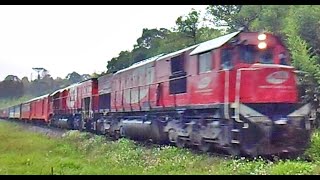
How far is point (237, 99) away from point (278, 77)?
1255 mm

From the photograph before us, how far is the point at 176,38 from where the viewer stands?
36438mm

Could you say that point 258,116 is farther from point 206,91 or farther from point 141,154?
point 141,154

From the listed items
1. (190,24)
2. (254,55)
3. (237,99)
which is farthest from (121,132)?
(190,24)

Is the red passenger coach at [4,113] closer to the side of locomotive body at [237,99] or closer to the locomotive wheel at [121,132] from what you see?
the locomotive wheel at [121,132]

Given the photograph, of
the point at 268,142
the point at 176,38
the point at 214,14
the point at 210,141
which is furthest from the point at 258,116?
the point at 176,38

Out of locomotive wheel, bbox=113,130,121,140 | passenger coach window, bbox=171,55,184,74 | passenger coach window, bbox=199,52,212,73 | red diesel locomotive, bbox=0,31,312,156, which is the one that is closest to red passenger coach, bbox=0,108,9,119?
locomotive wheel, bbox=113,130,121,140

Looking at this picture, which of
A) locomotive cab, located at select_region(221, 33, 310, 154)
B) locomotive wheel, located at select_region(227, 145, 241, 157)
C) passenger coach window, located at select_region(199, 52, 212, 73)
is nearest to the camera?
locomotive cab, located at select_region(221, 33, 310, 154)

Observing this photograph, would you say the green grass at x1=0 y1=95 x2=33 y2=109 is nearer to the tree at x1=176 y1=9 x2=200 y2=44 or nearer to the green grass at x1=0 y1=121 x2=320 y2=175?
the tree at x1=176 y1=9 x2=200 y2=44

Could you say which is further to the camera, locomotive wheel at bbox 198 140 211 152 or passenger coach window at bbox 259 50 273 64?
locomotive wheel at bbox 198 140 211 152

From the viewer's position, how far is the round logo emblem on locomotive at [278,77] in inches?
465

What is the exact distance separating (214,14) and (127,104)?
10703 mm

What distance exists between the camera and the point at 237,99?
1152cm

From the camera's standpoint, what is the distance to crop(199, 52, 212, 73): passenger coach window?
12875 mm

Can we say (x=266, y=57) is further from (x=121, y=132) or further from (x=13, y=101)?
(x=13, y=101)
